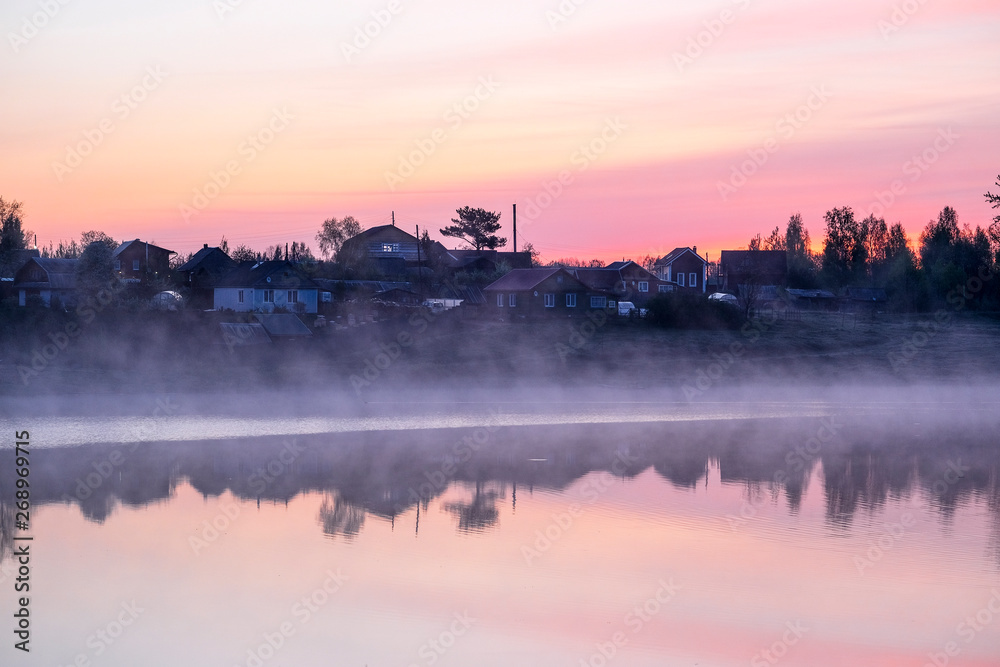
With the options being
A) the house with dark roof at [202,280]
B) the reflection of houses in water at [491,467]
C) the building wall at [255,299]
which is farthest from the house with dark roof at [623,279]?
the reflection of houses in water at [491,467]

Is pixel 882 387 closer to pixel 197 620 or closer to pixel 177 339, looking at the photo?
pixel 177 339

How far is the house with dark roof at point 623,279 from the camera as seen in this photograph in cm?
7688

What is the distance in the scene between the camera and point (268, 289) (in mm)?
63406

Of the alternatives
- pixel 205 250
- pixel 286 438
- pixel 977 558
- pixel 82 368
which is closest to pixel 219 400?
pixel 82 368

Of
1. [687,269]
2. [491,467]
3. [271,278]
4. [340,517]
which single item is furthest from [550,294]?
[340,517]

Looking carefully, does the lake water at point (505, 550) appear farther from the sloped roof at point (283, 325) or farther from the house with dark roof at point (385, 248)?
the house with dark roof at point (385, 248)

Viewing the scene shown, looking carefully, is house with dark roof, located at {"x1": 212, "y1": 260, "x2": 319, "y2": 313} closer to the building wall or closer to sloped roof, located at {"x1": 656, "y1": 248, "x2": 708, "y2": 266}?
the building wall

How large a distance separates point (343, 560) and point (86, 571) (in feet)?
11.5

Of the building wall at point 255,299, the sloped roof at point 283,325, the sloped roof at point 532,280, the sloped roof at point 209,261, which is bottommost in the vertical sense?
the sloped roof at point 283,325

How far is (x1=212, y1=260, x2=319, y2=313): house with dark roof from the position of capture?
2473 inches

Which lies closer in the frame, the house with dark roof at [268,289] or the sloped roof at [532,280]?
the house with dark roof at [268,289]

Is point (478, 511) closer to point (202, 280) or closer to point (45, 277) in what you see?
point (202, 280)

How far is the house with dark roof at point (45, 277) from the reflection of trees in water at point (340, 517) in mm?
49525

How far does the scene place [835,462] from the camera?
23.6 m
